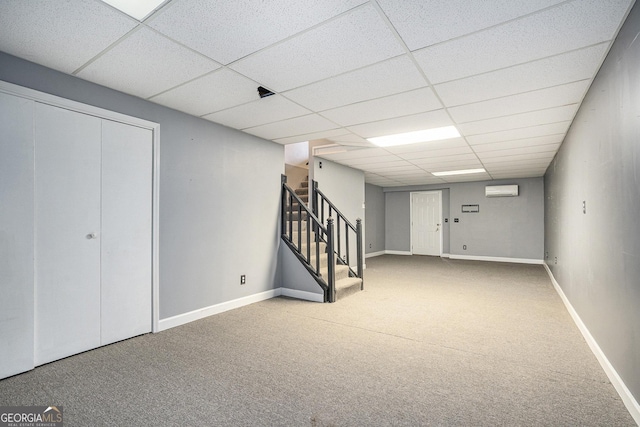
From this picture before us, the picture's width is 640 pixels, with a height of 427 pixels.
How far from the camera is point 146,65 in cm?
238

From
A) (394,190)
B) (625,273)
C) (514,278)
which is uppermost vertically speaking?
(394,190)

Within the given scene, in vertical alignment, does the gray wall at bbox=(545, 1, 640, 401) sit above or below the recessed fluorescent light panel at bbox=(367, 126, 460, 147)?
below

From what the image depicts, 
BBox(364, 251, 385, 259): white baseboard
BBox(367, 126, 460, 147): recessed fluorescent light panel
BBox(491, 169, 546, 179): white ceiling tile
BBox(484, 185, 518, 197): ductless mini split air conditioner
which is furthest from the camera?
BBox(364, 251, 385, 259): white baseboard

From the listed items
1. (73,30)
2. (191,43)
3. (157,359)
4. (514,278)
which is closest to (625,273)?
(191,43)

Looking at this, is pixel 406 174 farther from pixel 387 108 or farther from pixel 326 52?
pixel 326 52

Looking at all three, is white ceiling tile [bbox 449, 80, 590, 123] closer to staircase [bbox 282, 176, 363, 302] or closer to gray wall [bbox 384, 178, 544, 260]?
staircase [bbox 282, 176, 363, 302]

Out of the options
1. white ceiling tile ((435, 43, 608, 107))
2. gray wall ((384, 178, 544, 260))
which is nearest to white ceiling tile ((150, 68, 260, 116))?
white ceiling tile ((435, 43, 608, 107))

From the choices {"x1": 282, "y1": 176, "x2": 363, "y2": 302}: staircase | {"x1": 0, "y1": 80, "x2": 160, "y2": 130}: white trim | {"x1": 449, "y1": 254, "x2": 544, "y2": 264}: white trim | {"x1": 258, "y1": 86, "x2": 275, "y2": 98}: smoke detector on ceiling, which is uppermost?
{"x1": 258, "y1": 86, "x2": 275, "y2": 98}: smoke detector on ceiling

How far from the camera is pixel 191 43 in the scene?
2.08m

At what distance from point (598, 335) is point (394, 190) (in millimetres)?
7858

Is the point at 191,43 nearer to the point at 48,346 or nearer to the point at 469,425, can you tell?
the point at 48,346

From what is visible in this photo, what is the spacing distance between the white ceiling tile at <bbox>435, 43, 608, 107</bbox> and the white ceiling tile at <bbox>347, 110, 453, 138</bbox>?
0.45 m

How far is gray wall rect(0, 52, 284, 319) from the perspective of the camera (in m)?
3.06

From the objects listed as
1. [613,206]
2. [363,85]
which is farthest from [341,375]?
[363,85]
